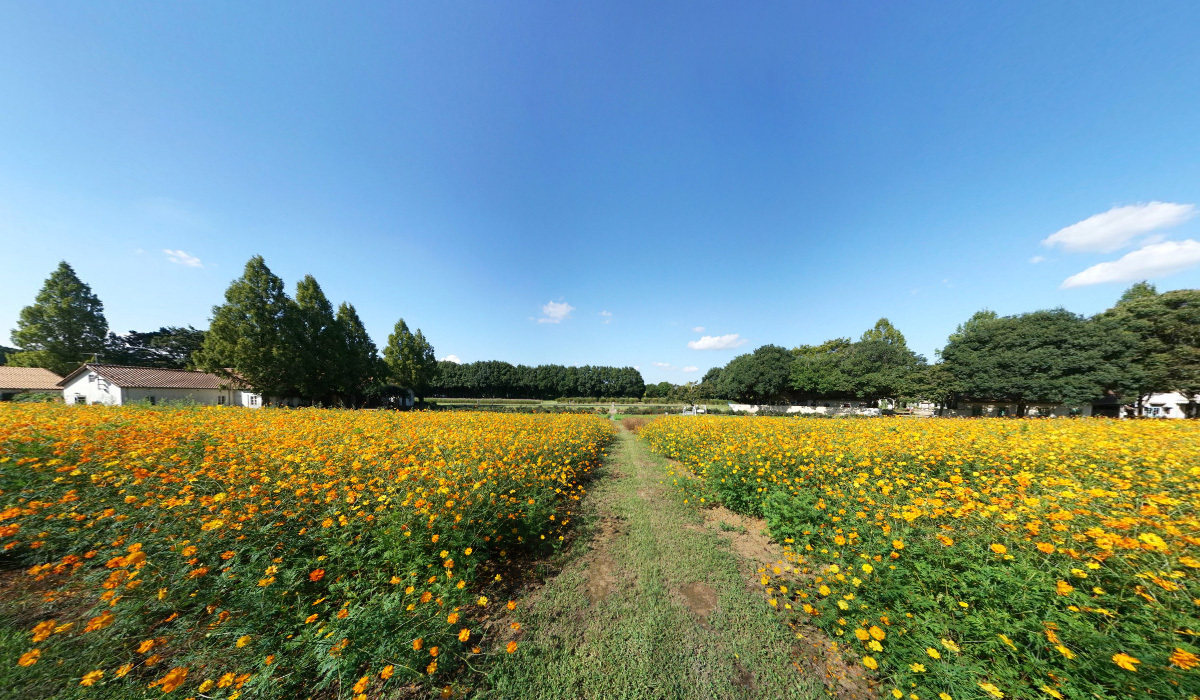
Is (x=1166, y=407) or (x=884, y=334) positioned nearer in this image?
(x=1166, y=407)

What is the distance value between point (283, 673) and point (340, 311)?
35424mm

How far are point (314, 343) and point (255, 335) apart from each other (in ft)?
10.6

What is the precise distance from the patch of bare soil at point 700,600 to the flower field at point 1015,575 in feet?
2.33

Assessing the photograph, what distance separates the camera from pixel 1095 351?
71.8ft

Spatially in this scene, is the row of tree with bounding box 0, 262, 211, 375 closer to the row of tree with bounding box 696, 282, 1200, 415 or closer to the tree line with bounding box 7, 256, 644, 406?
the tree line with bounding box 7, 256, 644, 406

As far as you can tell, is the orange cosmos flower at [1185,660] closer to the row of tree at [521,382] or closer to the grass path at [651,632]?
the grass path at [651,632]

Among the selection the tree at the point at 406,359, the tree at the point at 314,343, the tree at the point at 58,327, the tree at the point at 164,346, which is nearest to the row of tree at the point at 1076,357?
the tree at the point at 406,359

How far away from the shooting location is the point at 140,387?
25312 millimetres

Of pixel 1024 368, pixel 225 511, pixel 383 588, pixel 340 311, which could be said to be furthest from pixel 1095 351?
pixel 340 311

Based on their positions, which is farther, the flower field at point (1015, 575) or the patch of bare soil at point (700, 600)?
the patch of bare soil at point (700, 600)

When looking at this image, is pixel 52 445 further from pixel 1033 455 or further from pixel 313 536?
pixel 1033 455

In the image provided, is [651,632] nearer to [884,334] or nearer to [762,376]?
[762,376]

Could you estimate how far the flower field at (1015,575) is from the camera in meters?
2.00

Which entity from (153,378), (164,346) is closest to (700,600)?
(153,378)
